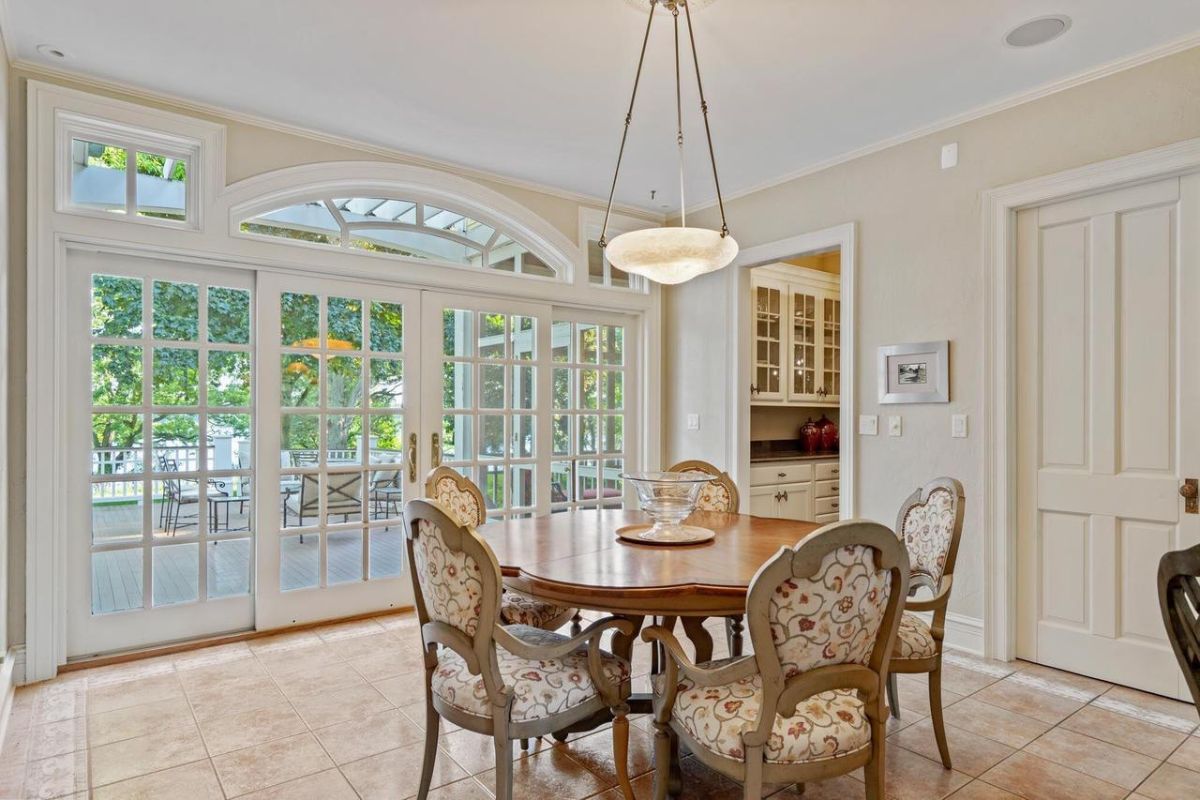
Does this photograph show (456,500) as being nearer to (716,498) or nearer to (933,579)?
(716,498)

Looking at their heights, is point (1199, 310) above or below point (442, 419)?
above

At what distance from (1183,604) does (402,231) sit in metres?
3.83

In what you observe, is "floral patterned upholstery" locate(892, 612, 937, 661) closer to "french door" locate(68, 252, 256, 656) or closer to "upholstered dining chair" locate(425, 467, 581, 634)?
"upholstered dining chair" locate(425, 467, 581, 634)

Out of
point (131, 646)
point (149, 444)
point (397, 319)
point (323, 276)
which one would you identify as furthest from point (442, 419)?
point (131, 646)

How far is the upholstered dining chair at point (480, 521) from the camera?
2.54 metres

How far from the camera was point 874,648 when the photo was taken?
162 centimetres

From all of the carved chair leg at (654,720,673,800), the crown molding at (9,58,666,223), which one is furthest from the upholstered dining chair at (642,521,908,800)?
the crown molding at (9,58,666,223)

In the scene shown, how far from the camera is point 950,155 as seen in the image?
11.2 feet

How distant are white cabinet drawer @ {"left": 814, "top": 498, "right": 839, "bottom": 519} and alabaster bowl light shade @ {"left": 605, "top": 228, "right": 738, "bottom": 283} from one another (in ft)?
10.9

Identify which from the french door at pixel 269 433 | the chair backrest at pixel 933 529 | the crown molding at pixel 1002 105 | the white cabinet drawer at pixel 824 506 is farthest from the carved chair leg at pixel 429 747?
the white cabinet drawer at pixel 824 506

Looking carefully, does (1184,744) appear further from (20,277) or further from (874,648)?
(20,277)

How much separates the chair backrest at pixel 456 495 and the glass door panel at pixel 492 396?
1147 millimetres

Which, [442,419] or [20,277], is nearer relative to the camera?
[20,277]

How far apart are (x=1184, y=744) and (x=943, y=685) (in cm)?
79
